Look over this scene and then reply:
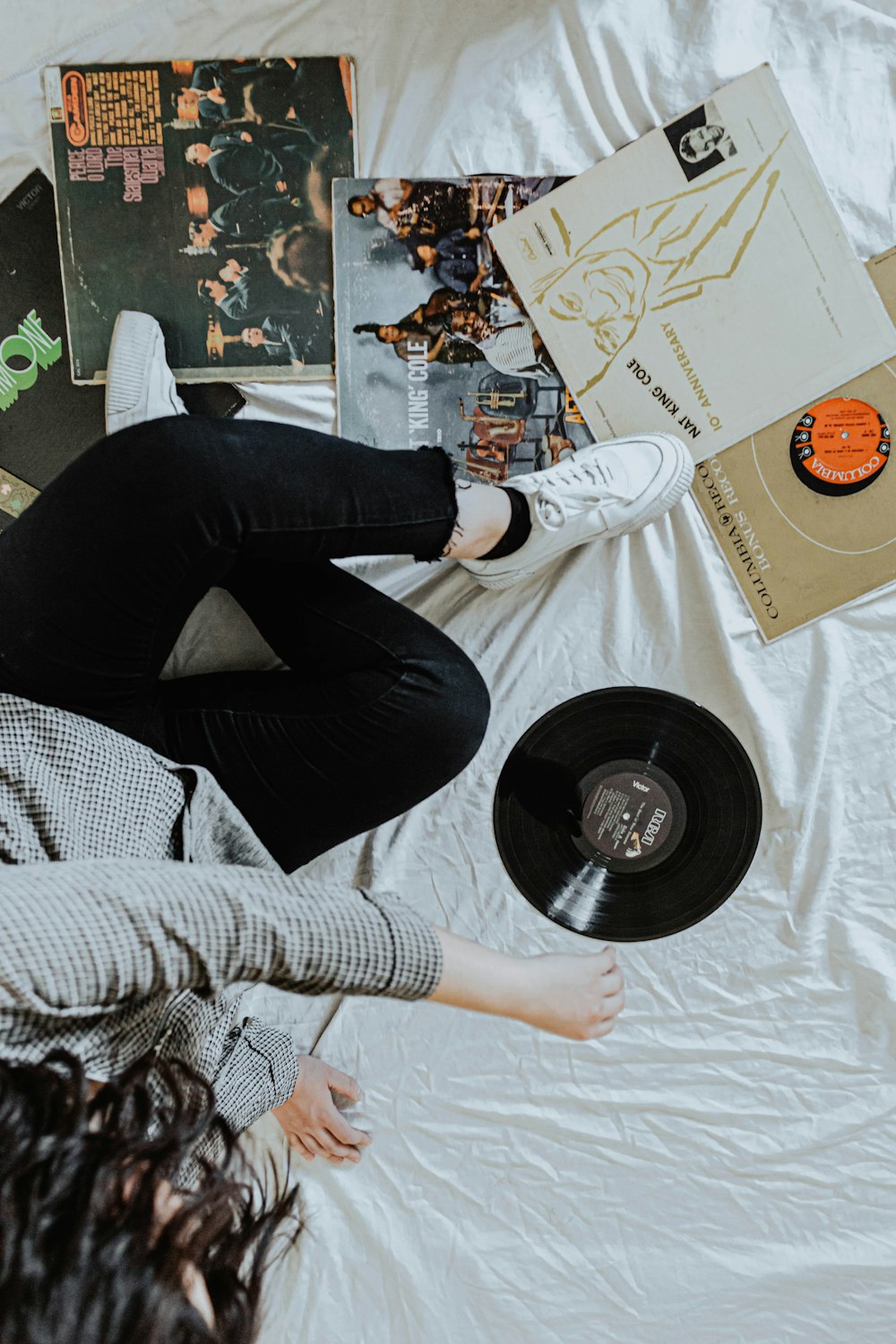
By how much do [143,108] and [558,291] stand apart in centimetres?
45

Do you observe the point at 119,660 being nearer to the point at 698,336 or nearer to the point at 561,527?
the point at 561,527

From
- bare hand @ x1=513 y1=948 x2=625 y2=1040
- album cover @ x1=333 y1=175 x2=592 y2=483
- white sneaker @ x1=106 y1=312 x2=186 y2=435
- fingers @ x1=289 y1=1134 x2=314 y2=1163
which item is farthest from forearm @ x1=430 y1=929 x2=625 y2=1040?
white sneaker @ x1=106 y1=312 x2=186 y2=435

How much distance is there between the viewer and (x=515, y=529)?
33.8 inches

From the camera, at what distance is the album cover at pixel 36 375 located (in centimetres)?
91

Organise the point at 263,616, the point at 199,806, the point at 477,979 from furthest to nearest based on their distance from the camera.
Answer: the point at 263,616 < the point at 199,806 < the point at 477,979

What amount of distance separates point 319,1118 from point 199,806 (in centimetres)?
37

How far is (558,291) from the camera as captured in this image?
901mm

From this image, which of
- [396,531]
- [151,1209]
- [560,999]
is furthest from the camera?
[396,531]

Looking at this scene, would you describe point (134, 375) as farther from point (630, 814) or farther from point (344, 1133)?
point (344, 1133)

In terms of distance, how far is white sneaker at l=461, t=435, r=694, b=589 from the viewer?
33.9 inches

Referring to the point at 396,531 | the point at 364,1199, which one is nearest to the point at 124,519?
the point at 396,531

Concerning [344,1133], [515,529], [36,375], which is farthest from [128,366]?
[344,1133]

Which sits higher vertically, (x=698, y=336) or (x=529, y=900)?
(x=698, y=336)

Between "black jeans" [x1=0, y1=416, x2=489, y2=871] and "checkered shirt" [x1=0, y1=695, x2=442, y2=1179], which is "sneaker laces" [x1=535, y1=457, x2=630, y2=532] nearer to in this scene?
"black jeans" [x1=0, y1=416, x2=489, y2=871]
